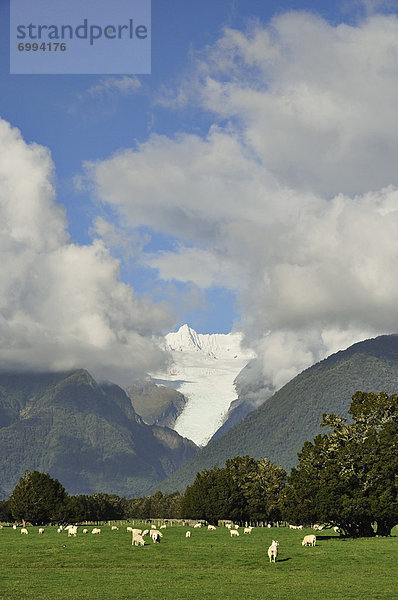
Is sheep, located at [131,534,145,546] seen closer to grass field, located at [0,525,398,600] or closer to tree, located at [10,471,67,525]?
grass field, located at [0,525,398,600]

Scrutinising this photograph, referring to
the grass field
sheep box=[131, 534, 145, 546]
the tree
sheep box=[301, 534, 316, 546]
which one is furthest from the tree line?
the tree

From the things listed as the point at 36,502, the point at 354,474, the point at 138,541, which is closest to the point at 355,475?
the point at 354,474

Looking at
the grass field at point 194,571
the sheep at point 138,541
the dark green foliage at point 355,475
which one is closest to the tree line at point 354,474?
the dark green foliage at point 355,475

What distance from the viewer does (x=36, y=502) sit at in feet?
471

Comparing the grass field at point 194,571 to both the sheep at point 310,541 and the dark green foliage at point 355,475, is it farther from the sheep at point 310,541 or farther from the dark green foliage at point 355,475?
the dark green foliage at point 355,475

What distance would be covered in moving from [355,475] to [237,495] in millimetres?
67331

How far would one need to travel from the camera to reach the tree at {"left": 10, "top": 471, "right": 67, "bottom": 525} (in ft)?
470

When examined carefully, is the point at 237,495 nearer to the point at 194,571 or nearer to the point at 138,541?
the point at 138,541

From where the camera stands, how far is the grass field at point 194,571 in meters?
42.4

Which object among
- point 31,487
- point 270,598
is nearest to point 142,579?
point 270,598

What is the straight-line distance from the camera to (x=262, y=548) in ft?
234

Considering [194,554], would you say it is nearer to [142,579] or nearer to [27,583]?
[142,579]

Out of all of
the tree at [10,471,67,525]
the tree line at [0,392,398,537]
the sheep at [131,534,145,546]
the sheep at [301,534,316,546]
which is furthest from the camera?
the tree at [10,471,67,525]

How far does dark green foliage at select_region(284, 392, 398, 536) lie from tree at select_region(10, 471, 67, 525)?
2613 inches
